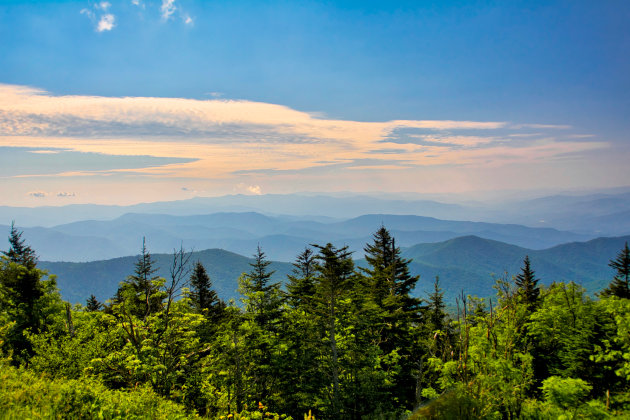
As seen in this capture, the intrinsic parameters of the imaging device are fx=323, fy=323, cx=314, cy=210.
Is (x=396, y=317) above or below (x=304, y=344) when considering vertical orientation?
above

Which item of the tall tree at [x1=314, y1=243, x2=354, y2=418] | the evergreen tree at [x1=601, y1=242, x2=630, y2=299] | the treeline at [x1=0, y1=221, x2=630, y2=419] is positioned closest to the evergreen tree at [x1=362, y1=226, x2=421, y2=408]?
the treeline at [x1=0, y1=221, x2=630, y2=419]

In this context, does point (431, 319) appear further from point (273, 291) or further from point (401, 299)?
point (273, 291)

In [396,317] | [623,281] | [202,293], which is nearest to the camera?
[396,317]

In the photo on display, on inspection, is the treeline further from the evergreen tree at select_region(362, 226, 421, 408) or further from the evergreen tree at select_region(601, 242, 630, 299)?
the evergreen tree at select_region(601, 242, 630, 299)

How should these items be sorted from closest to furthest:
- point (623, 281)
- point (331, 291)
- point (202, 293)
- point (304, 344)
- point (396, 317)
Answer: point (331, 291), point (304, 344), point (396, 317), point (202, 293), point (623, 281)

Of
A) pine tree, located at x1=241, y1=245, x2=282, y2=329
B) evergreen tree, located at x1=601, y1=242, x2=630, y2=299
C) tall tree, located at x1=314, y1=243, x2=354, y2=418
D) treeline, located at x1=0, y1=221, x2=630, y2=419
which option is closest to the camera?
treeline, located at x1=0, y1=221, x2=630, y2=419

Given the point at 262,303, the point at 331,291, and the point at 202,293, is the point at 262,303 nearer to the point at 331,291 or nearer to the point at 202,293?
the point at 331,291

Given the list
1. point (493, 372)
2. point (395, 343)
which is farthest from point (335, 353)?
point (493, 372)

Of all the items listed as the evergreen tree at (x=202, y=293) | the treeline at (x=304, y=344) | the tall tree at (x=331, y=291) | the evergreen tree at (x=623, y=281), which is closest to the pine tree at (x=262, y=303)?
the treeline at (x=304, y=344)

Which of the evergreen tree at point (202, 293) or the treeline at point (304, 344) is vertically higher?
the treeline at point (304, 344)

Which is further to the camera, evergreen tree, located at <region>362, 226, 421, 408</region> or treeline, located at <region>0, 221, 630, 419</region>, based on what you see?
evergreen tree, located at <region>362, 226, 421, 408</region>

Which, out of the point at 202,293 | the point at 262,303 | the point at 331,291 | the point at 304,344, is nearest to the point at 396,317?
the point at 331,291

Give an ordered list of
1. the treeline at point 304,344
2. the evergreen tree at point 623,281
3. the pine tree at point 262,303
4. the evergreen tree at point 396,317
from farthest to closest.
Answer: the evergreen tree at point 623,281, the evergreen tree at point 396,317, the pine tree at point 262,303, the treeline at point 304,344

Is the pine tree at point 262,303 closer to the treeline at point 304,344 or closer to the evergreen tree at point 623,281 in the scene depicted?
the treeline at point 304,344
